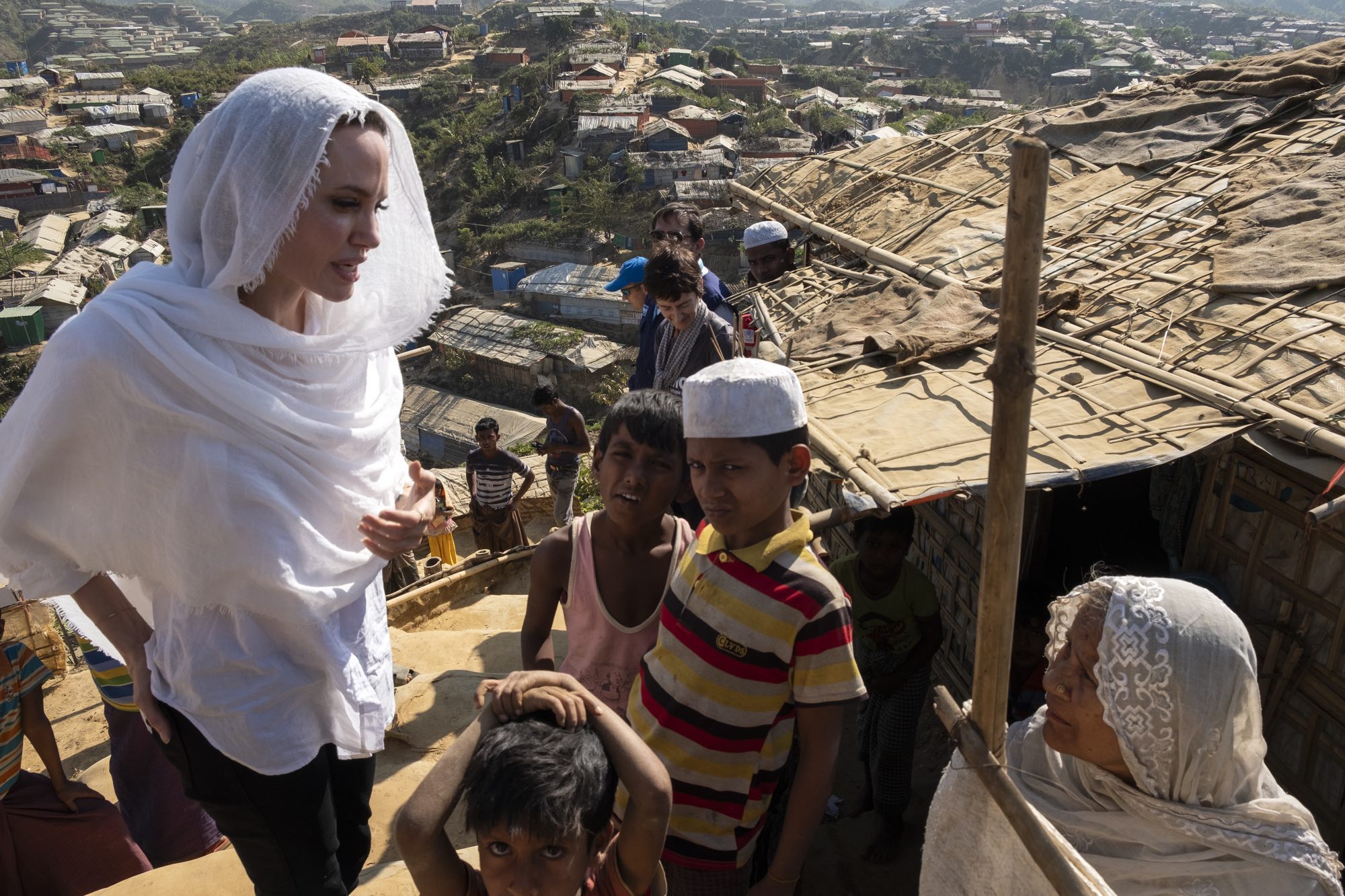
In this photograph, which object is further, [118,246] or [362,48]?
[362,48]

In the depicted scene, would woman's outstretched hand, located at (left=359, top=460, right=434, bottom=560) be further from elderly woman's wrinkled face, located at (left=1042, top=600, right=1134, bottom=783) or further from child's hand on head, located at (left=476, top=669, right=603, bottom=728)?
elderly woman's wrinkled face, located at (left=1042, top=600, right=1134, bottom=783)

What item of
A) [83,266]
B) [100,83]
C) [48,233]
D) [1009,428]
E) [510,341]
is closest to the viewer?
[1009,428]

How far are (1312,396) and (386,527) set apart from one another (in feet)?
9.43

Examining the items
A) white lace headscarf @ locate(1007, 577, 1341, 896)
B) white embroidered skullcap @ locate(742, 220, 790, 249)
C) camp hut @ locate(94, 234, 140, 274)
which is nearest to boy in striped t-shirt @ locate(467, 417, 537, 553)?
white embroidered skullcap @ locate(742, 220, 790, 249)

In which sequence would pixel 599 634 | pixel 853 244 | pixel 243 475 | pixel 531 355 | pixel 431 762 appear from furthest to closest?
pixel 531 355 → pixel 853 244 → pixel 431 762 → pixel 599 634 → pixel 243 475

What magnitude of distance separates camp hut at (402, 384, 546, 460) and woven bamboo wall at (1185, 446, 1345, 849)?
20.9m

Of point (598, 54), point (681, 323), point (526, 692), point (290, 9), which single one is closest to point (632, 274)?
point (681, 323)

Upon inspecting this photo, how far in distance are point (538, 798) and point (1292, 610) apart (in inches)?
113

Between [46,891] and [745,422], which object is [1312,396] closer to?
[745,422]

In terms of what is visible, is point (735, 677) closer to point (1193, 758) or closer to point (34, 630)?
point (1193, 758)

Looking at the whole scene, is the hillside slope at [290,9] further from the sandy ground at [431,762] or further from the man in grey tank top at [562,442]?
the sandy ground at [431,762]

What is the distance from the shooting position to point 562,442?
263 inches

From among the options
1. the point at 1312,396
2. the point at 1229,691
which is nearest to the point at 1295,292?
the point at 1312,396

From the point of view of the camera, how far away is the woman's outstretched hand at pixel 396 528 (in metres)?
1.81
